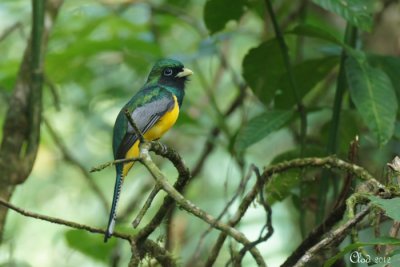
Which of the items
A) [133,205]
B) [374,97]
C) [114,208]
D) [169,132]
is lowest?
[133,205]

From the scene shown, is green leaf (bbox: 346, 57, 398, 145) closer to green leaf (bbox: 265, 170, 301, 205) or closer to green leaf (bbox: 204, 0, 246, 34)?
green leaf (bbox: 265, 170, 301, 205)

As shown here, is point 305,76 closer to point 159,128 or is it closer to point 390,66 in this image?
point 390,66

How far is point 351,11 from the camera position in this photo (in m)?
3.14

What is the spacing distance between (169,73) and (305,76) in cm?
68

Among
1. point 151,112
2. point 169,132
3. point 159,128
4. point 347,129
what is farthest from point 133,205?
point 151,112

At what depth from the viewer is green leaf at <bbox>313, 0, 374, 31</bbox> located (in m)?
3.11

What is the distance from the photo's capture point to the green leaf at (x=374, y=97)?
9.73ft

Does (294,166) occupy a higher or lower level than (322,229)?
higher

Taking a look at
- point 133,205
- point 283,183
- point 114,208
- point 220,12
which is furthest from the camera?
point 133,205

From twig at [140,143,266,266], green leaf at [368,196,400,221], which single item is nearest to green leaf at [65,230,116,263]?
twig at [140,143,266,266]

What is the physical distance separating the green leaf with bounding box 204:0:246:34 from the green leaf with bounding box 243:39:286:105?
0.18m

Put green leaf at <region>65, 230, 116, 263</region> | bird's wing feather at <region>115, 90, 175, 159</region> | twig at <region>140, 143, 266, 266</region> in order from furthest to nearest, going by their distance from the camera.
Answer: green leaf at <region>65, 230, 116, 263</region>
bird's wing feather at <region>115, 90, 175, 159</region>
twig at <region>140, 143, 266, 266</region>

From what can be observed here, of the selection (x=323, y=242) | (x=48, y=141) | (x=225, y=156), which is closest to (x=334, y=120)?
(x=323, y=242)

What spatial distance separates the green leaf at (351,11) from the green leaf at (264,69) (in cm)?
37
